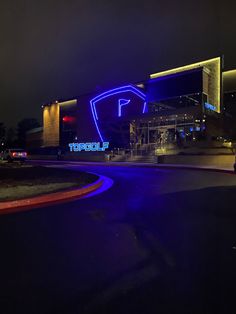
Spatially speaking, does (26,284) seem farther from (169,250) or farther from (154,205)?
(154,205)

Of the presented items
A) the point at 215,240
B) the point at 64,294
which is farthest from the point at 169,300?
the point at 215,240

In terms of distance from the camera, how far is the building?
41.3 meters

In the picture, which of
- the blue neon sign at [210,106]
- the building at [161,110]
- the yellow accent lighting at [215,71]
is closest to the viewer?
the building at [161,110]

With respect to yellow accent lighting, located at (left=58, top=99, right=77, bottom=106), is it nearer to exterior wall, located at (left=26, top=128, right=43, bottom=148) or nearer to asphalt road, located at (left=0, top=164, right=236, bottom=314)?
exterior wall, located at (left=26, top=128, right=43, bottom=148)

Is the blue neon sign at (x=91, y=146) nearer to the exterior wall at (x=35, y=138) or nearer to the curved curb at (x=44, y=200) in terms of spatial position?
the exterior wall at (x=35, y=138)

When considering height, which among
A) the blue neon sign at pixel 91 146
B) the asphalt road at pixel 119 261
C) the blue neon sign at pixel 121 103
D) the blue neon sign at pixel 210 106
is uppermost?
the blue neon sign at pixel 121 103

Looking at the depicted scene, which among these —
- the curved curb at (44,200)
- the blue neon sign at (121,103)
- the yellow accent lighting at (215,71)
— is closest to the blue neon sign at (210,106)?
the yellow accent lighting at (215,71)

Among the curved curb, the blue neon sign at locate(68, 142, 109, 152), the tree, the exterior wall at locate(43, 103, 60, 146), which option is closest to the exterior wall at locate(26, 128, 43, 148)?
the exterior wall at locate(43, 103, 60, 146)

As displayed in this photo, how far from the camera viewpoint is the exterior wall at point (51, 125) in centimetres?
6756

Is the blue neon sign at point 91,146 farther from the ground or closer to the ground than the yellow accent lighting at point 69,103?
closer to the ground

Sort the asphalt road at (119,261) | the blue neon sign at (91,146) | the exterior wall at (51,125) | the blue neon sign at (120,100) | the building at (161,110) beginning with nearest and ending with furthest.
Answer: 1. the asphalt road at (119,261)
2. the building at (161,110)
3. the blue neon sign at (91,146)
4. the blue neon sign at (120,100)
5. the exterior wall at (51,125)

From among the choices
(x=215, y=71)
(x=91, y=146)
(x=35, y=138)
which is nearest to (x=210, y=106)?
(x=215, y=71)

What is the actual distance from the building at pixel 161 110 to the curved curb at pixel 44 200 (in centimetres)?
2786

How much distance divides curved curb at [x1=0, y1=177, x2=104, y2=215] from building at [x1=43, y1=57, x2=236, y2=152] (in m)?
27.9
